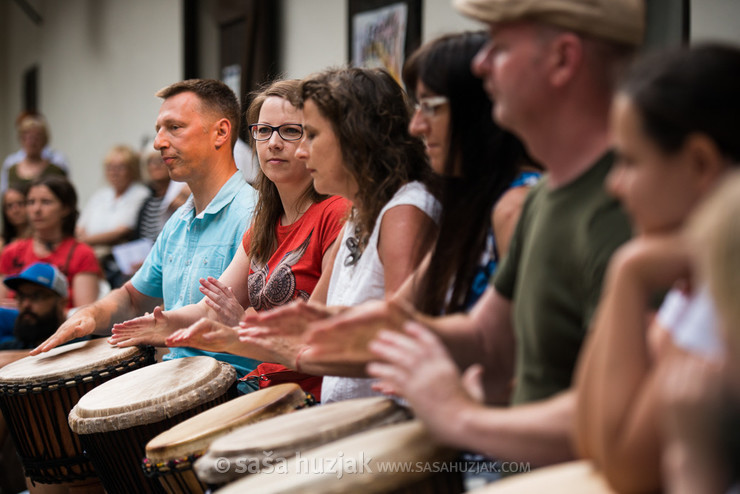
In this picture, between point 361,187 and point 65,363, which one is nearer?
point 361,187

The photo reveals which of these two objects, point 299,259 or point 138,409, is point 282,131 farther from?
point 138,409

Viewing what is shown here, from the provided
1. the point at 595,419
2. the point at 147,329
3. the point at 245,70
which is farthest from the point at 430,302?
the point at 245,70

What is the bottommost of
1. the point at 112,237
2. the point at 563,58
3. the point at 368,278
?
the point at 112,237

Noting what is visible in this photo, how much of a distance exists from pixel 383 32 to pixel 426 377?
163 inches

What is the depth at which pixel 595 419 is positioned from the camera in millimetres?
1058

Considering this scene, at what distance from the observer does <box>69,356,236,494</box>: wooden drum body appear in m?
2.28

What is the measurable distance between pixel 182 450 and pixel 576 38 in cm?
126

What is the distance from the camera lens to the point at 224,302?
264 centimetres

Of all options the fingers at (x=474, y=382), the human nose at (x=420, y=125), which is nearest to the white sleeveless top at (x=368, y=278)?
the human nose at (x=420, y=125)

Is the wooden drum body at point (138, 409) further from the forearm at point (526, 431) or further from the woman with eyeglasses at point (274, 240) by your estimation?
the forearm at point (526, 431)

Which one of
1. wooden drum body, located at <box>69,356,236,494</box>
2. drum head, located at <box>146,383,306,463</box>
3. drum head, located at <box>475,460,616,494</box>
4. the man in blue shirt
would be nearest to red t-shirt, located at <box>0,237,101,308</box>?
the man in blue shirt

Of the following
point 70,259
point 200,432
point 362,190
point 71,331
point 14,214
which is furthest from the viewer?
point 14,214

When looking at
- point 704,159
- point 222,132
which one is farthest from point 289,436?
point 222,132

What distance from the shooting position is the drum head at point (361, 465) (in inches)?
53.1
